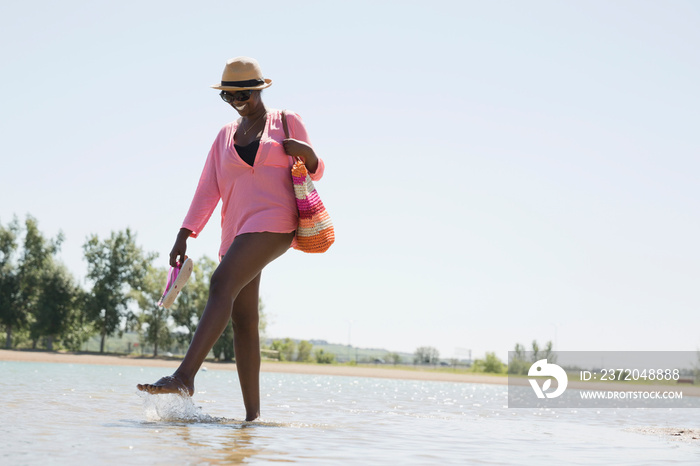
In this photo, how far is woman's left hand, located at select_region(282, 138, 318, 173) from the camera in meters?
4.15

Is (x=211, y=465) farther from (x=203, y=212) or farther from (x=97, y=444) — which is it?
(x=203, y=212)

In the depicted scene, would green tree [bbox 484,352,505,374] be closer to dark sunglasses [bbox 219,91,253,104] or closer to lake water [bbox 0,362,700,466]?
lake water [bbox 0,362,700,466]

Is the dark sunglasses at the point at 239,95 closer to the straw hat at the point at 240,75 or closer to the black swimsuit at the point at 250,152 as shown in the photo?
the straw hat at the point at 240,75

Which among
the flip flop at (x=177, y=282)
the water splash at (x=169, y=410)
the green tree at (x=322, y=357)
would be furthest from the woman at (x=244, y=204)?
the green tree at (x=322, y=357)

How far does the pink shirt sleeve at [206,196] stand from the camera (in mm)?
4469

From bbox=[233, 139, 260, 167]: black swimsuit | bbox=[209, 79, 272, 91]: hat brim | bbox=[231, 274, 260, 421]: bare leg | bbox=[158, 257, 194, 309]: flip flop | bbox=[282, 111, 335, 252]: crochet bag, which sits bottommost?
bbox=[231, 274, 260, 421]: bare leg

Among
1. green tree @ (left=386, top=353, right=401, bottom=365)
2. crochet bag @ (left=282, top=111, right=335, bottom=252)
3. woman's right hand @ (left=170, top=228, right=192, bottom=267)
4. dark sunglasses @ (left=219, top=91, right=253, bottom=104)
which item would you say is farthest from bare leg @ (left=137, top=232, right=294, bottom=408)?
green tree @ (left=386, top=353, right=401, bottom=365)

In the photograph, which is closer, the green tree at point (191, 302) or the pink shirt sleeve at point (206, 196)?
the pink shirt sleeve at point (206, 196)

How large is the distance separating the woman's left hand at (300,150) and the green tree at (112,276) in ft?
152

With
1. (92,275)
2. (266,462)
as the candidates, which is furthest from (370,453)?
(92,275)

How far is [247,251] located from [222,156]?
0.64 meters

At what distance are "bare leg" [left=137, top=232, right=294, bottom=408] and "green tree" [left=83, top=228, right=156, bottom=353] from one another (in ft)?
152

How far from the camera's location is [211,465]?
8.73 ft

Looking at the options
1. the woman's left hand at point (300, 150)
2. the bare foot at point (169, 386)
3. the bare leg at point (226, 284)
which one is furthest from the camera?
the woman's left hand at point (300, 150)
